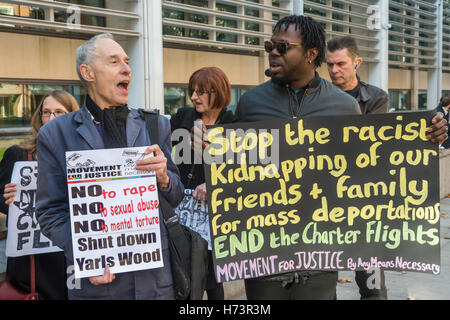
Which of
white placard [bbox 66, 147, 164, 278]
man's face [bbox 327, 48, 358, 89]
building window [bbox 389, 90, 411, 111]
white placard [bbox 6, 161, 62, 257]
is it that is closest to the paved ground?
man's face [bbox 327, 48, 358, 89]

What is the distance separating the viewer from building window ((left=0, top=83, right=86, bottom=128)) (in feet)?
27.5

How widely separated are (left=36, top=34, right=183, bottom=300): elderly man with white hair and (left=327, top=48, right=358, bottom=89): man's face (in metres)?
1.94

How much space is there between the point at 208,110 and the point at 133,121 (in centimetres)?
124

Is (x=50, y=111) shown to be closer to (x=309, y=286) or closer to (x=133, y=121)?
(x=133, y=121)

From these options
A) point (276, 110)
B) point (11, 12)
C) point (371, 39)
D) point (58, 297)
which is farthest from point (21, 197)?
point (371, 39)

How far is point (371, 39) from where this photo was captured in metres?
15.6

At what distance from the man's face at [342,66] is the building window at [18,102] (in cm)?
612

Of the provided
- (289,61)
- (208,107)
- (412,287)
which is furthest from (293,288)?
(412,287)

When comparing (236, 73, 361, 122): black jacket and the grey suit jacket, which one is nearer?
the grey suit jacket

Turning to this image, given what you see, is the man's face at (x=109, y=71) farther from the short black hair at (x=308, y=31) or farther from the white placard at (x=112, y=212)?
the short black hair at (x=308, y=31)

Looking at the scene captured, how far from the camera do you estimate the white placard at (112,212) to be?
2.21 m

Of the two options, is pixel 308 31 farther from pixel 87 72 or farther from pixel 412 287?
pixel 412 287

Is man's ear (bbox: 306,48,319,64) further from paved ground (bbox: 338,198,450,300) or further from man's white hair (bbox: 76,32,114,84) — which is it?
paved ground (bbox: 338,198,450,300)

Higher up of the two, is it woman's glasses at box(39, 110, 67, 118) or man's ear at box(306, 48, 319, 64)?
man's ear at box(306, 48, 319, 64)
